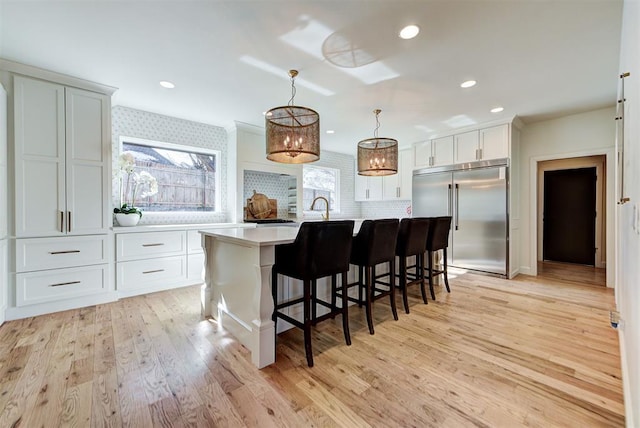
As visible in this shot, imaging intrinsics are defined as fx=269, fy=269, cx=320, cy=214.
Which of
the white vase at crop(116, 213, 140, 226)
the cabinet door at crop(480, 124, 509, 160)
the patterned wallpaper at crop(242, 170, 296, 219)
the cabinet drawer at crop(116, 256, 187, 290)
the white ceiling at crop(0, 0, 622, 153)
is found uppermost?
the white ceiling at crop(0, 0, 622, 153)

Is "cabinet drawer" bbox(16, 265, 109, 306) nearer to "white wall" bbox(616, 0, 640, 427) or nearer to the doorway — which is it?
"white wall" bbox(616, 0, 640, 427)

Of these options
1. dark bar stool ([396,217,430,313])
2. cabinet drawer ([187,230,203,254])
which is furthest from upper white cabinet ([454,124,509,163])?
cabinet drawer ([187,230,203,254])

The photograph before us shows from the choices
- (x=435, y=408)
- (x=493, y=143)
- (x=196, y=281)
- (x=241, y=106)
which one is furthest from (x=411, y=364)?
(x=493, y=143)

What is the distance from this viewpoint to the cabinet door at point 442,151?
4.77 metres

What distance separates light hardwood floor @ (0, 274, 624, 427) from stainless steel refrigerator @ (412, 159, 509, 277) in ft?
5.13

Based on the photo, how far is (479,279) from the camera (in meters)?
4.13

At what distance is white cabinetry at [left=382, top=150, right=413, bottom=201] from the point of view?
575 centimetres

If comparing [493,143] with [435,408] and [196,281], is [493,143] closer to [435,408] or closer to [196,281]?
[435,408]

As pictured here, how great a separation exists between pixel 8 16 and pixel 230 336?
2.96 meters

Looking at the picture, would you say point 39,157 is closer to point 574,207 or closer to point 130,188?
point 130,188

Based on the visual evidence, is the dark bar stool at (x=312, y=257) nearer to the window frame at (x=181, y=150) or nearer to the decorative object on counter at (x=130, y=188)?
the decorative object on counter at (x=130, y=188)

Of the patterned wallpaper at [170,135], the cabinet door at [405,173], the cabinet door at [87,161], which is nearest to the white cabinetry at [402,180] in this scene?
the cabinet door at [405,173]

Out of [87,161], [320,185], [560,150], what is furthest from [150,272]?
[560,150]

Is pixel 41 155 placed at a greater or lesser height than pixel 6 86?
lesser
